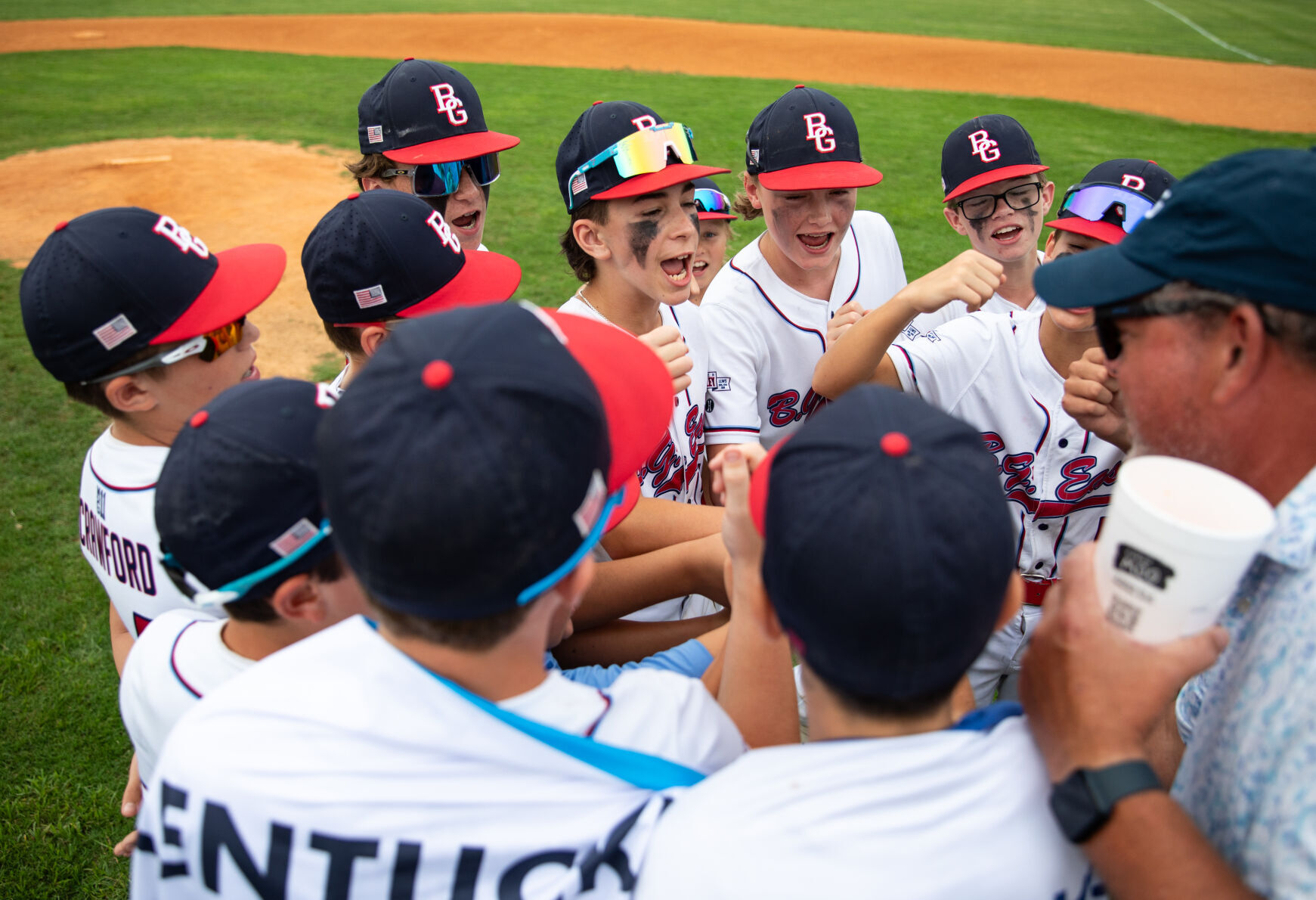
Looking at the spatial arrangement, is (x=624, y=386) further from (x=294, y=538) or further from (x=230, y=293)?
(x=230, y=293)

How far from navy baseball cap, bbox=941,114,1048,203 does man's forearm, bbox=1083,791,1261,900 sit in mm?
3235

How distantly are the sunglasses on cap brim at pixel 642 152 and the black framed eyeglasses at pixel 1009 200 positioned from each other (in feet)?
5.55

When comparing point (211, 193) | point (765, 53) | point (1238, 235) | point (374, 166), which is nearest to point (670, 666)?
point (1238, 235)

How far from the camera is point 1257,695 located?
134 centimetres

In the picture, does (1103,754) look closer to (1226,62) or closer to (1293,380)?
(1293,380)

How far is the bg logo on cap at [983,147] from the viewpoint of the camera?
12.7 feet

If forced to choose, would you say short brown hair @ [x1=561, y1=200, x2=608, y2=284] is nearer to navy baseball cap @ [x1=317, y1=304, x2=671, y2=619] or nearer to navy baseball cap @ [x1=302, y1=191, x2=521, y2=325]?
navy baseball cap @ [x1=302, y1=191, x2=521, y2=325]

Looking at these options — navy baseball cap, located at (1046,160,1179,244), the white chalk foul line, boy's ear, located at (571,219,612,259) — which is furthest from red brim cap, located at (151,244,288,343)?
the white chalk foul line

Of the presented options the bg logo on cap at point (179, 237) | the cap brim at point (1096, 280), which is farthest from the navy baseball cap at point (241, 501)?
the cap brim at point (1096, 280)

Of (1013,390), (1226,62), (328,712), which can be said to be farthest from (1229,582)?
(1226,62)

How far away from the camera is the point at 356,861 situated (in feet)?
4.04

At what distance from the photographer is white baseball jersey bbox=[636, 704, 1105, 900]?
1.14 meters

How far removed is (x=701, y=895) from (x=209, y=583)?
1.18m

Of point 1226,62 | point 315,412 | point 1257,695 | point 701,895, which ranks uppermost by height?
point 315,412
